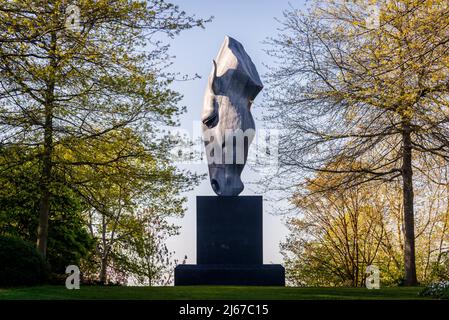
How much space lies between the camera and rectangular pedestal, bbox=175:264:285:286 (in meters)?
12.4

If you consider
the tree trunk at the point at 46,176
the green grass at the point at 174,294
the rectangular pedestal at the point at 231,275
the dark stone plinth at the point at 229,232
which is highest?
the tree trunk at the point at 46,176

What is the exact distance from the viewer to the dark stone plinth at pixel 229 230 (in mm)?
12875

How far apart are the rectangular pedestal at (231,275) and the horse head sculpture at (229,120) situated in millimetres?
1731

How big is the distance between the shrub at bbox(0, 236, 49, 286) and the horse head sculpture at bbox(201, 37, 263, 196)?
13.5 ft

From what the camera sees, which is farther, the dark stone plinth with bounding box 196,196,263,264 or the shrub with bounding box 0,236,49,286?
the dark stone plinth with bounding box 196,196,263,264

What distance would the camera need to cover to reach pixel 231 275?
40.8 ft

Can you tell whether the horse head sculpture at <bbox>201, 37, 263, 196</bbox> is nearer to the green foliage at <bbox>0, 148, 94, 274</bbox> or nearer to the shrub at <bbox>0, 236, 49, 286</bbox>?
the shrub at <bbox>0, 236, 49, 286</bbox>

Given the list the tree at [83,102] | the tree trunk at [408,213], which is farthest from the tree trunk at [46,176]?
the tree trunk at [408,213]

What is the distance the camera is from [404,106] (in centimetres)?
1416

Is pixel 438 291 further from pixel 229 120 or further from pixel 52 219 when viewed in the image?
pixel 52 219

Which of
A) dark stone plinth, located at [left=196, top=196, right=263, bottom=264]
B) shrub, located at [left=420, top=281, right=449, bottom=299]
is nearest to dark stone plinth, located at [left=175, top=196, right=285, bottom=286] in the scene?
dark stone plinth, located at [left=196, top=196, right=263, bottom=264]

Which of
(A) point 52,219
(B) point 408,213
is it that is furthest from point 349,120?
(A) point 52,219

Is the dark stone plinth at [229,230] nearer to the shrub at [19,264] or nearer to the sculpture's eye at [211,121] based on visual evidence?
the sculpture's eye at [211,121]
